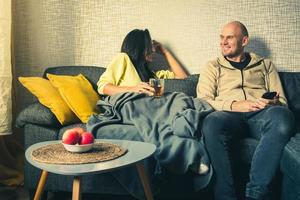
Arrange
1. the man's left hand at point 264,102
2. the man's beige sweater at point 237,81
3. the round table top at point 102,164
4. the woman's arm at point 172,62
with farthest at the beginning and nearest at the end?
the woman's arm at point 172,62 → the man's beige sweater at point 237,81 → the man's left hand at point 264,102 → the round table top at point 102,164

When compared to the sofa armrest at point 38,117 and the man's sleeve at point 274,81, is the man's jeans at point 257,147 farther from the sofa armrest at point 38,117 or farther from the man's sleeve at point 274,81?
the sofa armrest at point 38,117

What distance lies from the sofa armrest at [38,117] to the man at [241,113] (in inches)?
34.1

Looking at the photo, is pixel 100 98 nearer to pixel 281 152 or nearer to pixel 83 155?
pixel 83 155

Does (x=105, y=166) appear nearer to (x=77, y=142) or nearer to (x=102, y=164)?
(x=102, y=164)

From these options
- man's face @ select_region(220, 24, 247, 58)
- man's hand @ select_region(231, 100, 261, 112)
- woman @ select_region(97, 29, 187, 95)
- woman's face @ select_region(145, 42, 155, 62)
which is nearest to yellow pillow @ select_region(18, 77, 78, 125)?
woman @ select_region(97, 29, 187, 95)

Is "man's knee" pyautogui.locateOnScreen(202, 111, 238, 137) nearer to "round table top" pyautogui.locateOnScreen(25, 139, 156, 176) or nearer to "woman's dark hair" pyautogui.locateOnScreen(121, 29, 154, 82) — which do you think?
"round table top" pyautogui.locateOnScreen(25, 139, 156, 176)

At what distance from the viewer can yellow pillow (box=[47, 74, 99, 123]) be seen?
2.36m

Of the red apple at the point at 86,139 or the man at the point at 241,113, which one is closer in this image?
the red apple at the point at 86,139

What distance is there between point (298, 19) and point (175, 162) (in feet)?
5.07

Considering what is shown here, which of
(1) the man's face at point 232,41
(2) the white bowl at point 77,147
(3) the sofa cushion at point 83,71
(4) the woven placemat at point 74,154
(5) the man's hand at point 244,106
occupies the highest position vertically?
(1) the man's face at point 232,41

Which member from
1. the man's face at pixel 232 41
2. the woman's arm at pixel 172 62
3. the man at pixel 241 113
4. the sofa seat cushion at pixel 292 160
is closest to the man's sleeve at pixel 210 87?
the man at pixel 241 113

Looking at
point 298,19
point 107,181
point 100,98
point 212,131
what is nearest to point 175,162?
point 212,131

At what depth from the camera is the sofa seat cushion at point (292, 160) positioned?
165cm

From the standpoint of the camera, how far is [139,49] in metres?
2.65
